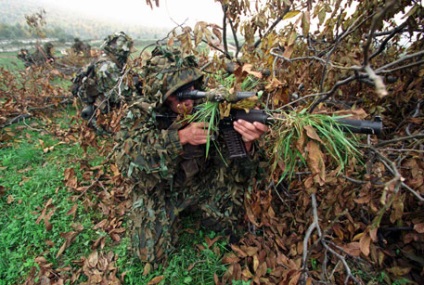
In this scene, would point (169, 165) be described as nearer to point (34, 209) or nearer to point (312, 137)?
point (312, 137)

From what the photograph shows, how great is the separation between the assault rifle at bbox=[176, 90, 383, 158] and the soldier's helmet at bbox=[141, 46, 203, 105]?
9cm

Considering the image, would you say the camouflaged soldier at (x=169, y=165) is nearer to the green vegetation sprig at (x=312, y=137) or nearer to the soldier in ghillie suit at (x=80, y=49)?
the green vegetation sprig at (x=312, y=137)

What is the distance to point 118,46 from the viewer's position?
4477mm

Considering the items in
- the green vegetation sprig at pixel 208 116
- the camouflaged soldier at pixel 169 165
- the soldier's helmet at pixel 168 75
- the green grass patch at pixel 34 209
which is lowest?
the green grass patch at pixel 34 209

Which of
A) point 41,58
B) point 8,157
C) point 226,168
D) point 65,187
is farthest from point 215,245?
point 41,58

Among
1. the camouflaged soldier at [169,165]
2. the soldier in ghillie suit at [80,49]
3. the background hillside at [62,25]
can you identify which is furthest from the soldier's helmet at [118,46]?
the background hillside at [62,25]

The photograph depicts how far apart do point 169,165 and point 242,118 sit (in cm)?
81

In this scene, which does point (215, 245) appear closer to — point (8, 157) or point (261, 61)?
point (261, 61)

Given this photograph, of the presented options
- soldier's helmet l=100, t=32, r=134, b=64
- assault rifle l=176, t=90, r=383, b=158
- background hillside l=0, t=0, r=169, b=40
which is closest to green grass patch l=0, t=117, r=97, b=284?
soldier's helmet l=100, t=32, r=134, b=64

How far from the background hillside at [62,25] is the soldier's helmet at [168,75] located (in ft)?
34.9

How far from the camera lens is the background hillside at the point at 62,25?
10.5m

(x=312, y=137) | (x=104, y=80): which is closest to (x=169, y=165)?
(x=312, y=137)

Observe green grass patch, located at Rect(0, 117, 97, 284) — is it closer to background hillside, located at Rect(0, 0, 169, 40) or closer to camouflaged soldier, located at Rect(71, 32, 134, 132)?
camouflaged soldier, located at Rect(71, 32, 134, 132)

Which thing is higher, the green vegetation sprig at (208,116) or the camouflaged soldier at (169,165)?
the green vegetation sprig at (208,116)
